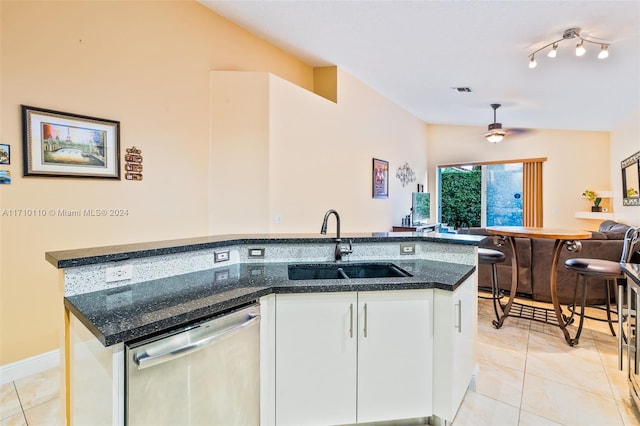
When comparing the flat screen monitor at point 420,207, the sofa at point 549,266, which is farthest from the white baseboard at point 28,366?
the flat screen monitor at point 420,207

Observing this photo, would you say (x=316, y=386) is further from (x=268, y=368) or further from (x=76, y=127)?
(x=76, y=127)

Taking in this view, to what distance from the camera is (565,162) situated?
6562 millimetres

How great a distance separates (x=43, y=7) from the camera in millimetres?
2336

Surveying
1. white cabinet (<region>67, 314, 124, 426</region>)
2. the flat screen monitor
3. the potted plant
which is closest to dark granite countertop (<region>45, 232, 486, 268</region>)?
white cabinet (<region>67, 314, 124, 426</region>)

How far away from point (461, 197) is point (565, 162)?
212 centimetres

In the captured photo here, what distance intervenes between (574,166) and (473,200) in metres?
2.00

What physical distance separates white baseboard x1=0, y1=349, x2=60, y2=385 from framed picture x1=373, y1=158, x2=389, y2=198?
14.8ft

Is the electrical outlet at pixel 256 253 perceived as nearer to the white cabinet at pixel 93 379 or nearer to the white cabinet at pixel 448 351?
the white cabinet at pixel 93 379

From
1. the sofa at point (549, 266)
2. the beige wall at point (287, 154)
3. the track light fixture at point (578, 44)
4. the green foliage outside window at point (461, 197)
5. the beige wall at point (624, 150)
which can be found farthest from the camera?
the green foliage outside window at point (461, 197)

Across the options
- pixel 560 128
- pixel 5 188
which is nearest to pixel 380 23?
pixel 5 188

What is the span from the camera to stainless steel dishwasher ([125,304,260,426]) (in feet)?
3.61

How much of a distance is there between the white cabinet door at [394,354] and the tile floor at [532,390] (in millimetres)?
410

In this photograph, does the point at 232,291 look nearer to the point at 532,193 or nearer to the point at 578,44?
the point at 578,44

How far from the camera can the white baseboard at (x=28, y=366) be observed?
2244mm
